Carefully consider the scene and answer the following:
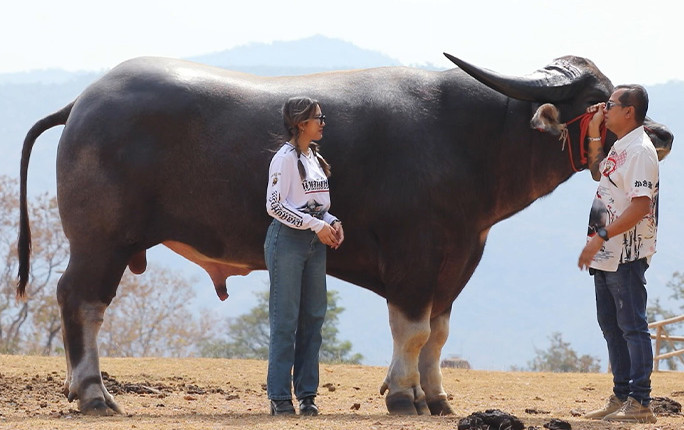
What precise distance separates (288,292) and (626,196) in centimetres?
244

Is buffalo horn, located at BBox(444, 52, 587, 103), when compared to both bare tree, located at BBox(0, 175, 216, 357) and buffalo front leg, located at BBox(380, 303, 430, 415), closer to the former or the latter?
buffalo front leg, located at BBox(380, 303, 430, 415)

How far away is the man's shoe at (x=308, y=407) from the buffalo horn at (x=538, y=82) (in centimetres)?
269

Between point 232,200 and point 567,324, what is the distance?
184m

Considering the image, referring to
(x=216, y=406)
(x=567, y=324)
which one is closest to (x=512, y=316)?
(x=567, y=324)

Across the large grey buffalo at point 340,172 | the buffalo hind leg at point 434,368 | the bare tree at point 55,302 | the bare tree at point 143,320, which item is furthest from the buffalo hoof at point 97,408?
the bare tree at point 143,320

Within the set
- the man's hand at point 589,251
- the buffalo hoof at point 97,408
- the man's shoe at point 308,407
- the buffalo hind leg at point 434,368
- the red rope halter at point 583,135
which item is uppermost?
the red rope halter at point 583,135

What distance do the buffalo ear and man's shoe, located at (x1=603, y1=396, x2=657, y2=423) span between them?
2083mm

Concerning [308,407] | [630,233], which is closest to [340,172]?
[308,407]

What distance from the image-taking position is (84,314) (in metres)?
8.52

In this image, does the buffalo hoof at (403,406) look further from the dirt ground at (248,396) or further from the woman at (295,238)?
the woman at (295,238)

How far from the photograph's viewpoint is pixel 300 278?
807 cm

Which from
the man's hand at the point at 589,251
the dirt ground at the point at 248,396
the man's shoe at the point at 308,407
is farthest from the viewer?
the man's shoe at the point at 308,407

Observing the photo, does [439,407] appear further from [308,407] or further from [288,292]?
[288,292]

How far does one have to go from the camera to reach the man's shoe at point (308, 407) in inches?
320
